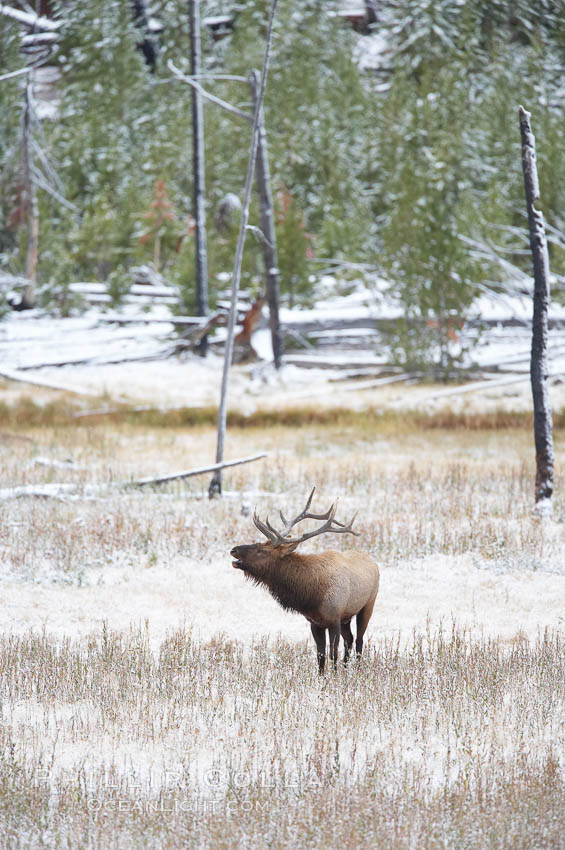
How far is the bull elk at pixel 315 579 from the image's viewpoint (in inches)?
220

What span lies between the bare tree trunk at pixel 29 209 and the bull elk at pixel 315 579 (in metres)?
14.9

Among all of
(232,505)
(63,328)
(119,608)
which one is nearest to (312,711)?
(119,608)

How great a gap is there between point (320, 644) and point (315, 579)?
1.49 ft

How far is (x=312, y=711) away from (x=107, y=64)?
124 feet

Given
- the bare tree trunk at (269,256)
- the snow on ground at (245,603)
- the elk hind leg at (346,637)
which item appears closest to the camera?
the elk hind leg at (346,637)

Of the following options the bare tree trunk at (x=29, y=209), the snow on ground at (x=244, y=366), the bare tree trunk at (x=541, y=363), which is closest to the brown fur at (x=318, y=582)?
the bare tree trunk at (x=541, y=363)

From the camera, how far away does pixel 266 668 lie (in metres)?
5.79

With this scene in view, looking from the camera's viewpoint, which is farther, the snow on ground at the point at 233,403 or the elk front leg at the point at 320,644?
the snow on ground at the point at 233,403

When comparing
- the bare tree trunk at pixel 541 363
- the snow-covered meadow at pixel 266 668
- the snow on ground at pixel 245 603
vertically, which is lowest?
the snow on ground at pixel 245 603

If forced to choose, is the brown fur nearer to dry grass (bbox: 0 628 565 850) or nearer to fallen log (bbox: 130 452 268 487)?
dry grass (bbox: 0 628 565 850)

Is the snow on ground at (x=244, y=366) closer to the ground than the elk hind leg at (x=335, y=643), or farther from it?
farther from it

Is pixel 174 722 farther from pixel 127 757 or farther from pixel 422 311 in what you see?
pixel 422 311

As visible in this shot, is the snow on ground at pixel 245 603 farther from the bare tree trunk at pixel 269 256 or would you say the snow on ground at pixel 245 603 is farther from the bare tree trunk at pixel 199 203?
the bare tree trunk at pixel 199 203

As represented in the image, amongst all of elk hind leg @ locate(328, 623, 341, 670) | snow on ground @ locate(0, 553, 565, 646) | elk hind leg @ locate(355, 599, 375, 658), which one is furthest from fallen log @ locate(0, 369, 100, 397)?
elk hind leg @ locate(328, 623, 341, 670)
